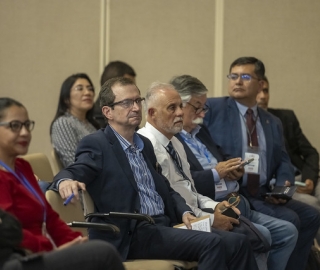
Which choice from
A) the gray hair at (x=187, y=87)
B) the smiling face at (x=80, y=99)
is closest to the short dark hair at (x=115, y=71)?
the smiling face at (x=80, y=99)

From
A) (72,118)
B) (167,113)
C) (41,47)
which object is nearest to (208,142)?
(167,113)

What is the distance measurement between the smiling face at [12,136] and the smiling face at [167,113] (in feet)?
4.96

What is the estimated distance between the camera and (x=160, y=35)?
6.82 m

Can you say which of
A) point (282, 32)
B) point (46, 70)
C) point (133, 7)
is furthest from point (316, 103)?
point (46, 70)

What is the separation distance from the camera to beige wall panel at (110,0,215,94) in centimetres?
680

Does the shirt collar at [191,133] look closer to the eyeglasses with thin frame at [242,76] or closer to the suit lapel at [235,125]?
the suit lapel at [235,125]

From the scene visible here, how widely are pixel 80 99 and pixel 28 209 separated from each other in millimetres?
2873

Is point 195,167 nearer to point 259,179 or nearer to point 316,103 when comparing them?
point 259,179

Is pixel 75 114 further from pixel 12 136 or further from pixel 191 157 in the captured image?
pixel 12 136

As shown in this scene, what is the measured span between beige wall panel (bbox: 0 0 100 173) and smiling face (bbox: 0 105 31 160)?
3.88 m

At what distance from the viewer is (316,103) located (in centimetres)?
689

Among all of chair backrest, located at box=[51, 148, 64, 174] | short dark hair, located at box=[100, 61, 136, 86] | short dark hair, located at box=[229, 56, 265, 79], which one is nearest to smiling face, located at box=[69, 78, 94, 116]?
short dark hair, located at box=[100, 61, 136, 86]

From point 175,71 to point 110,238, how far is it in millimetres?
3451

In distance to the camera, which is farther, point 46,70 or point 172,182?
point 46,70
